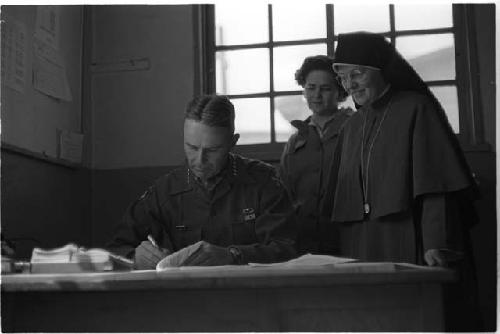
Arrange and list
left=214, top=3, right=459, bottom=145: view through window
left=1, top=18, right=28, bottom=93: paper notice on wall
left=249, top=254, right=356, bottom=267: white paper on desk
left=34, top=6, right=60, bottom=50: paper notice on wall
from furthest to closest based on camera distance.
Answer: left=214, top=3, right=459, bottom=145: view through window
left=34, top=6, right=60, bottom=50: paper notice on wall
left=1, top=18, right=28, bottom=93: paper notice on wall
left=249, top=254, right=356, bottom=267: white paper on desk

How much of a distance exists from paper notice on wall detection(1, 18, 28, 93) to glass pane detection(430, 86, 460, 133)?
1723 millimetres

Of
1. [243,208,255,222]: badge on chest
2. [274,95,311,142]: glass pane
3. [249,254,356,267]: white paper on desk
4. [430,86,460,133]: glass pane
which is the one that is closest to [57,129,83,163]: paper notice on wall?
[274,95,311,142]: glass pane

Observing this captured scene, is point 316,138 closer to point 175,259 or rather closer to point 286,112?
point 286,112

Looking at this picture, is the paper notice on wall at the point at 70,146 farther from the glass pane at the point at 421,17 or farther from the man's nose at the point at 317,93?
the glass pane at the point at 421,17

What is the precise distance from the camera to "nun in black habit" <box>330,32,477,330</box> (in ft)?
5.86

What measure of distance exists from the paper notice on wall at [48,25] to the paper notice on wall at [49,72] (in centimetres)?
2

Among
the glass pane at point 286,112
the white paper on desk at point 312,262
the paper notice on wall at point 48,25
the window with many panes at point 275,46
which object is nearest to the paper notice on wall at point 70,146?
the paper notice on wall at point 48,25

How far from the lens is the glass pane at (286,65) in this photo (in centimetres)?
313

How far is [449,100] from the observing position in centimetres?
276

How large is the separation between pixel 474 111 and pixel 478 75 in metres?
0.15

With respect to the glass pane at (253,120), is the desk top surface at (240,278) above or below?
below

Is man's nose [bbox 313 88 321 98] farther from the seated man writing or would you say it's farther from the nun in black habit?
the seated man writing

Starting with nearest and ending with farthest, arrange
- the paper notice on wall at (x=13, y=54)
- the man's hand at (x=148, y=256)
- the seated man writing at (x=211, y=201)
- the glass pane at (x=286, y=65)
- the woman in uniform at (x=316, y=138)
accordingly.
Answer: the man's hand at (x=148, y=256), the seated man writing at (x=211, y=201), the paper notice on wall at (x=13, y=54), the woman in uniform at (x=316, y=138), the glass pane at (x=286, y=65)

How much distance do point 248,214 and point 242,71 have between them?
1.43 meters
